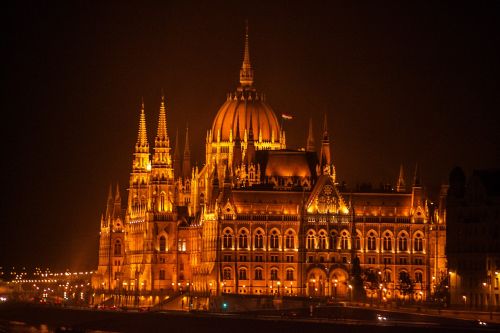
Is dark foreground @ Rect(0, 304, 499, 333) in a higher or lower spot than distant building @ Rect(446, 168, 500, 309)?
lower

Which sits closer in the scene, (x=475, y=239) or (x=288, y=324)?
(x=288, y=324)

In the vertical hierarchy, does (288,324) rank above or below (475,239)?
below

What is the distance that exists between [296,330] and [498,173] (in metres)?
30.2

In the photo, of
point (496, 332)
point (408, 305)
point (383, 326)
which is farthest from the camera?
point (408, 305)

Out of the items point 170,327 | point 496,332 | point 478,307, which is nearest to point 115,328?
point 170,327

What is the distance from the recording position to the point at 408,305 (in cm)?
19600

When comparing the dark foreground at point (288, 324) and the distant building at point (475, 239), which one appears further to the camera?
the distant building at point (475, 239)

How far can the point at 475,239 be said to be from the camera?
637 feet

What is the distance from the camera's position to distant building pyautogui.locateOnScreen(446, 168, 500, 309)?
190625 millimetres

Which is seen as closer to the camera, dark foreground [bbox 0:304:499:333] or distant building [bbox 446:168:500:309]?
dark foreground [bbox 0:304:499:333]

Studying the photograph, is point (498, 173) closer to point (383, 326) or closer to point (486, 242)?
point (486, 242)

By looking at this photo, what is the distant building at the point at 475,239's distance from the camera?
625 feet

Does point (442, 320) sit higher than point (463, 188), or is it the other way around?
point (463, 188)

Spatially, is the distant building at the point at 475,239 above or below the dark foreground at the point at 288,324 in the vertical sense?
above
